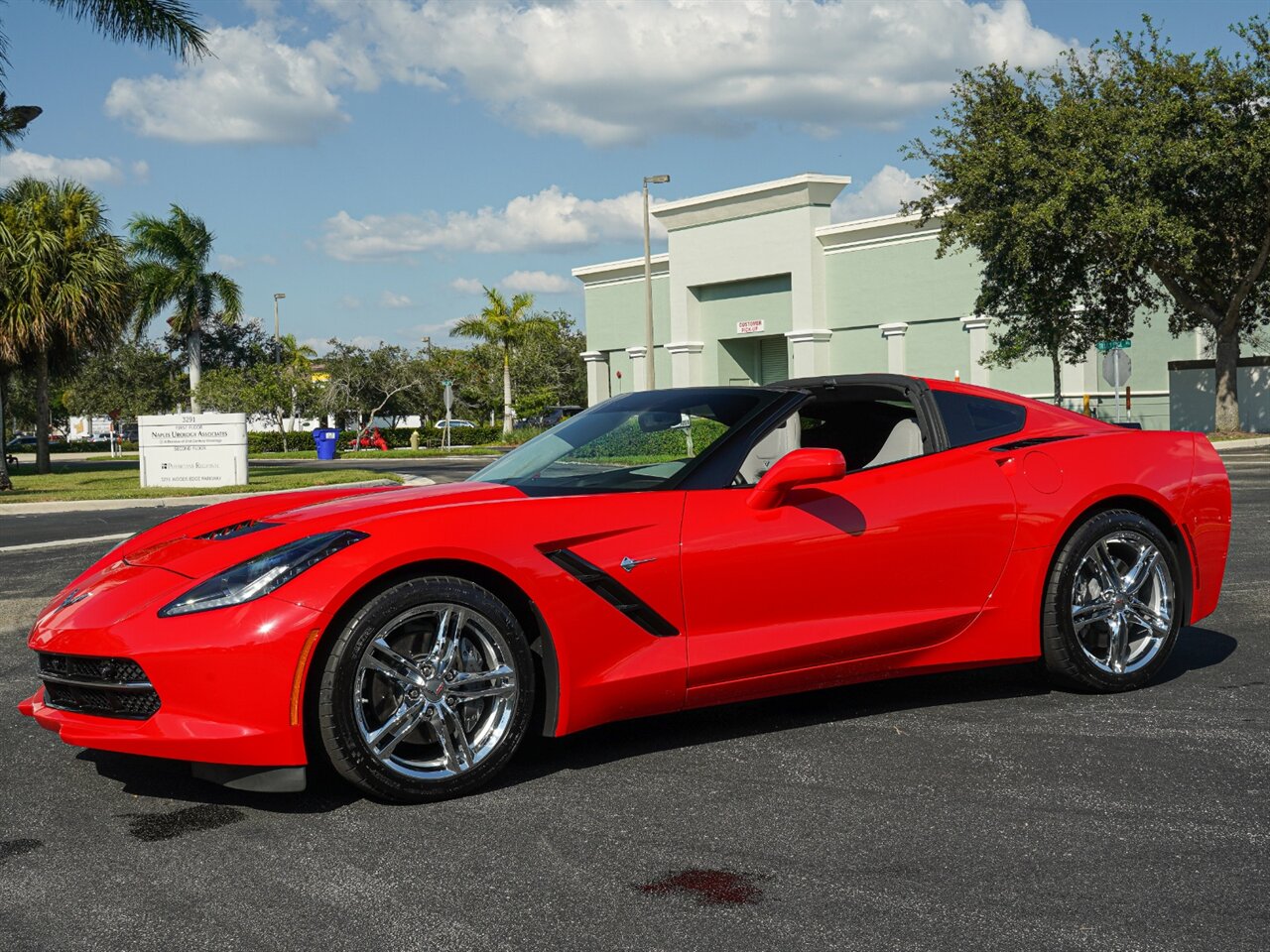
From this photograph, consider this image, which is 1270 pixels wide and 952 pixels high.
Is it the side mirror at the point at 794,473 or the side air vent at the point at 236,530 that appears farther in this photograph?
the side mirror at the point at 794,473

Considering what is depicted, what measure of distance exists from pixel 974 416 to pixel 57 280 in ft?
105

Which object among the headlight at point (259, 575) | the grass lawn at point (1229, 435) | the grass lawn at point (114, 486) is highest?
the headlight at point (259, 575)

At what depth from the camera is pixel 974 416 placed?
5598mm

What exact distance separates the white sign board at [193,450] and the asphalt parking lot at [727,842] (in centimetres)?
2055

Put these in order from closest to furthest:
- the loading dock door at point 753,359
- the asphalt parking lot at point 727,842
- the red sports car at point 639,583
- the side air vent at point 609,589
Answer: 1. the asphalt parking lot at point 727,842
2. the red sports car at point 639,583
3. the side air vent at point 609,589
4. the loading dock door at point 753,359

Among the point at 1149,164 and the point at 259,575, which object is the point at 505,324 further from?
the point at 259,575

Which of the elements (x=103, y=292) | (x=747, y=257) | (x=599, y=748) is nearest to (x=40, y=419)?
(x=103, y=292)

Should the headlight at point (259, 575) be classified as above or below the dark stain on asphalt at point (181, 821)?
above

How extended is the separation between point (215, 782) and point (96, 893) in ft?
2.43

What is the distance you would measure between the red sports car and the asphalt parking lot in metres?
0.25

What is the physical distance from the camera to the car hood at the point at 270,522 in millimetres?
4320

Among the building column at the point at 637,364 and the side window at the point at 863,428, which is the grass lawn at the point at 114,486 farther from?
the building column at the point at 637,364

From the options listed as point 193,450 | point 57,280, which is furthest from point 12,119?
point 57,280

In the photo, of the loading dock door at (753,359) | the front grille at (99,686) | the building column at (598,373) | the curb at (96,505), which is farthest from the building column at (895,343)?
the front grille at (99,686)
